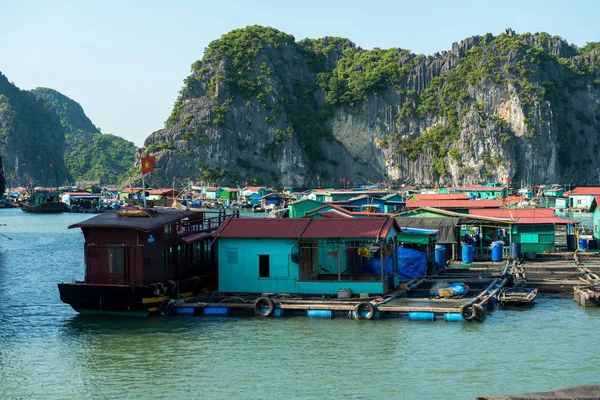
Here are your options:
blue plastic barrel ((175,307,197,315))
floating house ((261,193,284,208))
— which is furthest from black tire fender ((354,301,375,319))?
floating house ((261,193,284,208))

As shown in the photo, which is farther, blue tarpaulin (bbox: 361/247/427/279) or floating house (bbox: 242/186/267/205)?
floating house (bbox: 242/186/267/205)

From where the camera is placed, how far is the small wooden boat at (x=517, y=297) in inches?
1254

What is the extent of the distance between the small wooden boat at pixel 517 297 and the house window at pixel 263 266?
978cm

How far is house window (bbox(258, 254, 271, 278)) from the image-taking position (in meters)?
31.7

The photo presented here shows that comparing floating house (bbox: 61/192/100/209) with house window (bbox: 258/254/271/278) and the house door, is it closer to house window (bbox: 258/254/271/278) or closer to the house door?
the house door

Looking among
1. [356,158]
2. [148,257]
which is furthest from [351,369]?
[356,158]

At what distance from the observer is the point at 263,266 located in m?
31.8

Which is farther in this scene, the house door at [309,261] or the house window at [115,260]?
the house door at [309,261]

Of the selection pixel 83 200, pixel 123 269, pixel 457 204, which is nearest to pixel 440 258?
pixel 123 269

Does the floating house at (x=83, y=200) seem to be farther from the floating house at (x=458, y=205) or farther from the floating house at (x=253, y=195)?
the floating house at (x=458, y=205)

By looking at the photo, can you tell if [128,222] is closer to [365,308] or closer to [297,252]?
[297,252]

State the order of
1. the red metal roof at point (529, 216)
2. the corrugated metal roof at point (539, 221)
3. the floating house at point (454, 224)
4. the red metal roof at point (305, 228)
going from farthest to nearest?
the red metal roof at point (529, 216)
the corrugated metal roof at point (539, 221)
the floating house at point (454, 224)
the red metal roof at point (305, 228)

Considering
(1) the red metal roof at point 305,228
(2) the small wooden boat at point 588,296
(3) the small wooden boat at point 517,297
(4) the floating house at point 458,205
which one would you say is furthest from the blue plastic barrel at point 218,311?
(4) the floating house at point 458,205

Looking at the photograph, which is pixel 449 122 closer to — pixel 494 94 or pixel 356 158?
pixel 494 94
